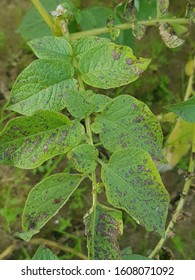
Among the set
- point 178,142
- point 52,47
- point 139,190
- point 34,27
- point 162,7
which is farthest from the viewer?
point 178,142

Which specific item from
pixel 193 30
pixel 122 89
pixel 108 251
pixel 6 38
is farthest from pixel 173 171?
pixel 108 251

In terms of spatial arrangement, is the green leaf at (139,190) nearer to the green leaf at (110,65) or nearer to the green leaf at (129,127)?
the green leaf at (129,127)

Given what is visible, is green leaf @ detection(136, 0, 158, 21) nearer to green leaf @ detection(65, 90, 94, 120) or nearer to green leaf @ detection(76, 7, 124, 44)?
green leaf @ detection(76, 7, 124, 44)

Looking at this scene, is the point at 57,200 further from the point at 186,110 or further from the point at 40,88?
the point at 186,110

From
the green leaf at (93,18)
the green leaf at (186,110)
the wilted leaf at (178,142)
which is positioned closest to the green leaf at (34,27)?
the green leaf at (93,18)

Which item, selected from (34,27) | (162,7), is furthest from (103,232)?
(34,27)

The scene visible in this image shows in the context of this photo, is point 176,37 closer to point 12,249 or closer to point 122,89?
point 122,89

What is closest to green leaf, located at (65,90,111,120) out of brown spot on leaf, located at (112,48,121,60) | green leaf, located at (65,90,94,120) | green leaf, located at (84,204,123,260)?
green leaf, located at (65,90,94,120)
